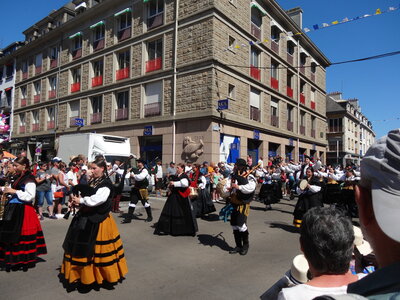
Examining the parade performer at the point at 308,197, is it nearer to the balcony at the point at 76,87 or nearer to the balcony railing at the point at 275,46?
the balcony railing at the point at 275,46

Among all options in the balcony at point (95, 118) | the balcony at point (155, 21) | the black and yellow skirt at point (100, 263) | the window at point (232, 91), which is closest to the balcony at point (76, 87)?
the balcony at point (95, 118)

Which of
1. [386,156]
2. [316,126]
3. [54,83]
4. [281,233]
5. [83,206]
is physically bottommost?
[281,233]

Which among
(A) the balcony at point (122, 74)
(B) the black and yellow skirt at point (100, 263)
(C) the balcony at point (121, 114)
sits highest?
(A) the balcony at point (122, 74)

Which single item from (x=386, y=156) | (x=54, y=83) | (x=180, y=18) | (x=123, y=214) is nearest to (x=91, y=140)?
(x=123, y=214)

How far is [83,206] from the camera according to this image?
4.34 m

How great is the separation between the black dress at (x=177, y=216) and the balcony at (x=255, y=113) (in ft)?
46.7

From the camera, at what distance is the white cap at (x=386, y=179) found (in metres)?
0.81

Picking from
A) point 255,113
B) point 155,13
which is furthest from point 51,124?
point 255,113

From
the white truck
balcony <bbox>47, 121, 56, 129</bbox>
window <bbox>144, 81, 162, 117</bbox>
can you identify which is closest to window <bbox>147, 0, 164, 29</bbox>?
window <bbox>144, 81, 162, 117</bbox>

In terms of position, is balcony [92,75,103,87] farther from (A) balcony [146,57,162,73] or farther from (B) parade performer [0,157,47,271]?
(B) parade performer [0,157,47,271]

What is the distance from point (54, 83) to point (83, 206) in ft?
91.1

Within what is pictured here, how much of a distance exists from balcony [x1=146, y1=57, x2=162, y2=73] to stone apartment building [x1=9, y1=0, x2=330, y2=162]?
0.22 feet

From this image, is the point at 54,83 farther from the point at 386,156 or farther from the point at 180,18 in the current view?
the point at 386,156

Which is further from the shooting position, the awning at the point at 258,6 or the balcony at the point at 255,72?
the balcony at the point at 255,72
